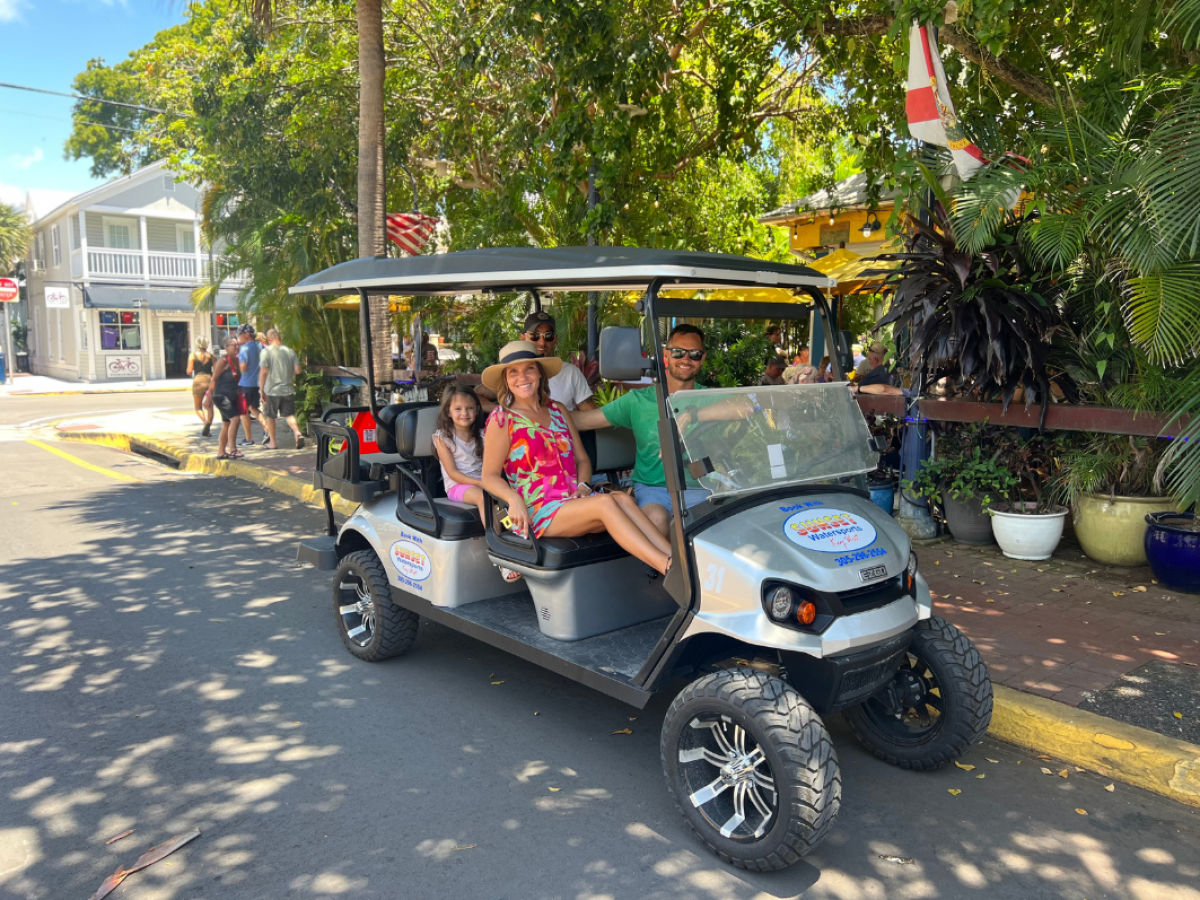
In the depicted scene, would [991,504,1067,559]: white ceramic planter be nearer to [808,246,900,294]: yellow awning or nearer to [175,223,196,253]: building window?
[808,246,900,294]: yellow awning

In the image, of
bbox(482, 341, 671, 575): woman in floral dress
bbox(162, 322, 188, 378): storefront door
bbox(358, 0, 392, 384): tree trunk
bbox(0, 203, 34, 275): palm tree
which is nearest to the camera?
bbox(482, 341, 671, 575): woman in floral dress

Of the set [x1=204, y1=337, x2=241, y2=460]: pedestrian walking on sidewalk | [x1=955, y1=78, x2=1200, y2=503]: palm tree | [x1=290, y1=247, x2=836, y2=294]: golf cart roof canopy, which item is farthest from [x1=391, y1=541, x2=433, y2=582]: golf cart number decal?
[x1=204, y1=337, x2=241, y2=460]: pedestrian walking on sidewalk

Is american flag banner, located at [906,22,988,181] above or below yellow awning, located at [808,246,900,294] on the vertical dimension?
above

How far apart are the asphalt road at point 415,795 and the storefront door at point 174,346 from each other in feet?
99.2

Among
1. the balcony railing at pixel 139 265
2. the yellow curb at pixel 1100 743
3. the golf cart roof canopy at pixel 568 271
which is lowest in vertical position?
the yellow curb at pixel 1100 743

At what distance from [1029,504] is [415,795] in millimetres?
4843

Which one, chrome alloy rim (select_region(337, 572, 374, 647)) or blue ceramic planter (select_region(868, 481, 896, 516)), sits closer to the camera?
chrome alloy rim (select_region(337, 572, 374, 647))

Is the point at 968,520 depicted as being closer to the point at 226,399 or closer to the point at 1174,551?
the point at 1174,551

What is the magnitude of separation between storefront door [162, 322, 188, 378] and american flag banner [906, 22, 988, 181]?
104 feet

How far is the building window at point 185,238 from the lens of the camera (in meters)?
33.6

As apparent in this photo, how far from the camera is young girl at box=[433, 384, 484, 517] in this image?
478 centimetres

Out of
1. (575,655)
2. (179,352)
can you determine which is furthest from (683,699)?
(179,352)

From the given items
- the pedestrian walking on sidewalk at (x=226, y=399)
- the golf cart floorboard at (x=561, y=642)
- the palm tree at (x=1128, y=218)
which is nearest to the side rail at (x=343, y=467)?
the golf cart floorboard at (x=561, y=642)

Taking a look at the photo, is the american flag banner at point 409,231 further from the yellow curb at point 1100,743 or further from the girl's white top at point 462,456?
the yellow curb at point 1100,743
